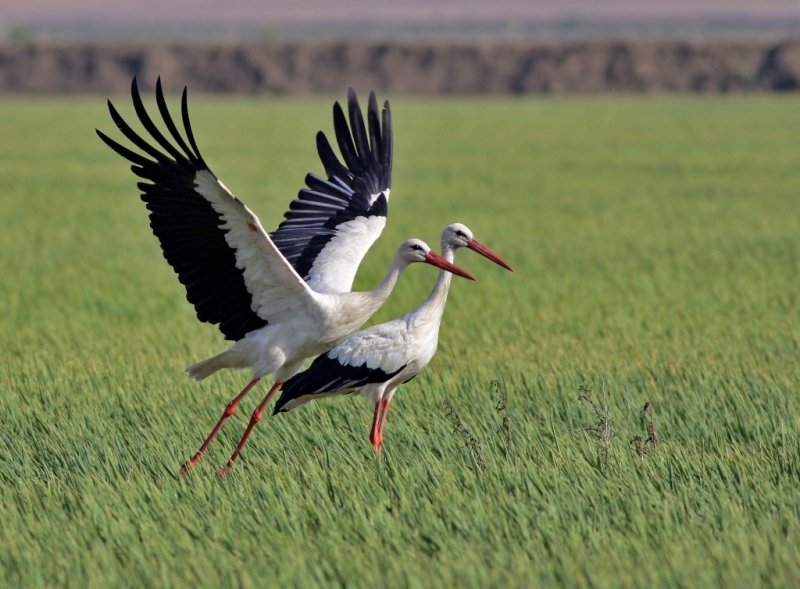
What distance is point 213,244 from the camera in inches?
243

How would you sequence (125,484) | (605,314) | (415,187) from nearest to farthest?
(125,484)
(605,314)
(415,187)

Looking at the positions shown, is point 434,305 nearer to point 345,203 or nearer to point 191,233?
point 191,233

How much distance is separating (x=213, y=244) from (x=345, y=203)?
5.49ft

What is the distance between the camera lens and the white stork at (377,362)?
20.9 feet

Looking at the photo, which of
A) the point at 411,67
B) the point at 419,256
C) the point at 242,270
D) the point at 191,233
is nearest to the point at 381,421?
the point at 419,256

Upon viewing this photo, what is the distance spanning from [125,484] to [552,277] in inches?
316

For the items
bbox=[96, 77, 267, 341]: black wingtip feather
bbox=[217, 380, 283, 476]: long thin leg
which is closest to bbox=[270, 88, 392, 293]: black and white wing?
bbox=[96, 77, 267, 341]: black wingtip feather

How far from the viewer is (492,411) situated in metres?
7.00

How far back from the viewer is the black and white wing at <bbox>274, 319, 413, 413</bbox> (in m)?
6.36

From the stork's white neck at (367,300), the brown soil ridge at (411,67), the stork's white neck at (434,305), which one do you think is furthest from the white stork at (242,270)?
the brown soil ridge at (411,67)

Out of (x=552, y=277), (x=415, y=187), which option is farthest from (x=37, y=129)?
(x=552, y=277)

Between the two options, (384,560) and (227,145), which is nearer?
(384,560)

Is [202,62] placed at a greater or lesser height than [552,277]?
lesser

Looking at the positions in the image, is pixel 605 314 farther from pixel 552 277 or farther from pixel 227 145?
pixel 227 145
